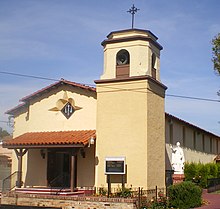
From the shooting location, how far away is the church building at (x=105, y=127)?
19375mm

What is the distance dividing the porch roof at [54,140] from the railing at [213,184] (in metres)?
10.9

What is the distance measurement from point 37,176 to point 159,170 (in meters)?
7.22

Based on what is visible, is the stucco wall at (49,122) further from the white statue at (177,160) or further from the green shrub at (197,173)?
the green shrub at (197,173)

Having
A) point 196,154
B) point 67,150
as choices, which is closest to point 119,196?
point 67,150

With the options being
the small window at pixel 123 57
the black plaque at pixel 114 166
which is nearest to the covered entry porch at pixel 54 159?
the black plaque at pixel 114 166

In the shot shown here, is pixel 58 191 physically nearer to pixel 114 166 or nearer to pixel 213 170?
pixel 114 166

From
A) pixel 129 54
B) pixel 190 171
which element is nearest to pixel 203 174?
pixel 190 171

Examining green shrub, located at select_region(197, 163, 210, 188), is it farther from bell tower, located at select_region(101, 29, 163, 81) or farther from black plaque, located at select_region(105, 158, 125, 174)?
black plaque, located at select_region(105, 158, 125, 174)

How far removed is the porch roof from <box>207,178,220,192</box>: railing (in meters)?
10.9

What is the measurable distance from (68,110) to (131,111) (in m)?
4.29

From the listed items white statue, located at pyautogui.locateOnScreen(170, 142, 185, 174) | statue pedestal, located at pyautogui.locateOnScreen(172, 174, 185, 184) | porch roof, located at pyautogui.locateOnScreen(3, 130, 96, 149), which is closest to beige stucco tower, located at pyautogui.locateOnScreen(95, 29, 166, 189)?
porch roof, located at pyautogui.locateOnScreen(3, 130, 96, 149)

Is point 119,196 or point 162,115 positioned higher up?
point 162,115

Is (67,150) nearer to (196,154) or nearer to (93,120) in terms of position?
(93,120)

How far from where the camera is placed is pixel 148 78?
1969 cm
